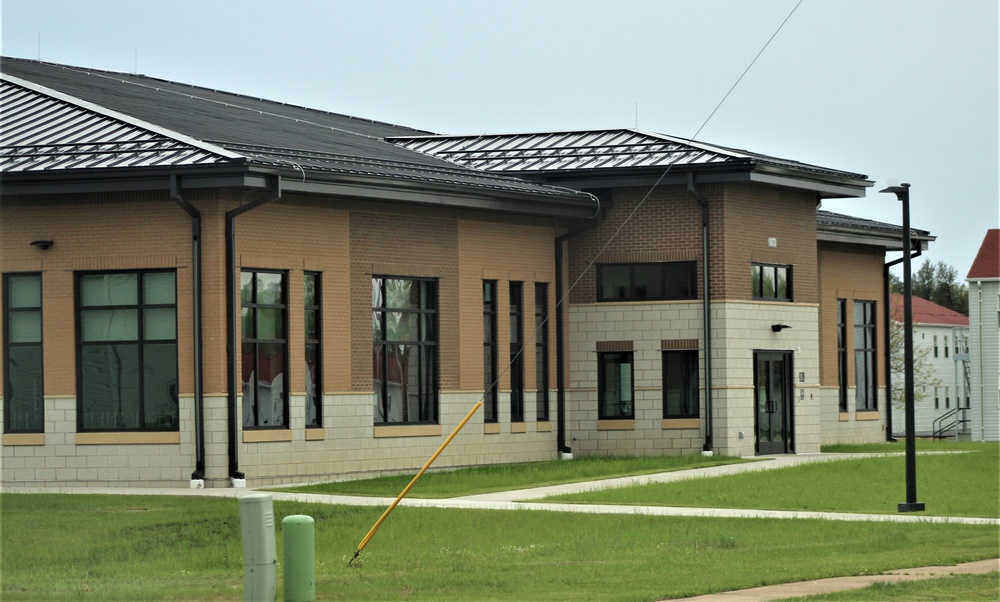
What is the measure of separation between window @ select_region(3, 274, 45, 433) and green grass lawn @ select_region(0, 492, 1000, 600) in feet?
16.4

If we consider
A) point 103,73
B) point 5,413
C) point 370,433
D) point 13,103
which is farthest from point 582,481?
point 103,73

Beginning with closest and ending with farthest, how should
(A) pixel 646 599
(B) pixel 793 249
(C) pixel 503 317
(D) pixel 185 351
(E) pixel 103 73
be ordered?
(A) pixel 646 599, (D) pixel 185 351, (C) pixel 503 317, (B) pixel 793 249, (E) pixel 103 73

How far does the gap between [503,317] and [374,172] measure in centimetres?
540

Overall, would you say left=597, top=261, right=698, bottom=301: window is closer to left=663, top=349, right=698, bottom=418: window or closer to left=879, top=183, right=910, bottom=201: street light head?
left=663, top=349, right=698, bottom=418: window

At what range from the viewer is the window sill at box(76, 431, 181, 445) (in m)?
27.0

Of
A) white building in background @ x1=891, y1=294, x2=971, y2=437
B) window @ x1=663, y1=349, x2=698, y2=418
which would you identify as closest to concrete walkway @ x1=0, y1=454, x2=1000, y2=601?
window @ x1=663, y1=349, x2=698, y2=418

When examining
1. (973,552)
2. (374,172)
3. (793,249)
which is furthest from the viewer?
(793,249)

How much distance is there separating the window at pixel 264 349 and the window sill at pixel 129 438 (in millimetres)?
1275

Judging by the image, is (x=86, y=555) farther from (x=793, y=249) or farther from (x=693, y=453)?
(x=793, y=249)

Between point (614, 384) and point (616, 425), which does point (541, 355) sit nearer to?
point (614, 384)

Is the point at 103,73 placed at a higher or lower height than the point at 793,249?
higher

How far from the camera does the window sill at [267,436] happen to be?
27.4 m

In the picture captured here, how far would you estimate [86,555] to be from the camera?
17.9 m

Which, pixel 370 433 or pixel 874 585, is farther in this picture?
pixel 370 433
